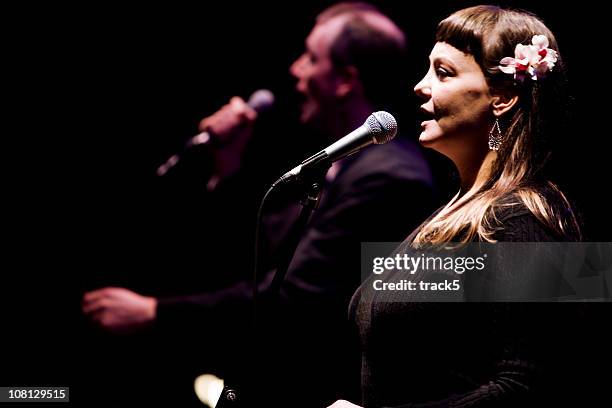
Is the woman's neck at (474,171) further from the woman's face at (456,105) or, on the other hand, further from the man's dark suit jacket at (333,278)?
the man's dark suit jacket at (333,278)

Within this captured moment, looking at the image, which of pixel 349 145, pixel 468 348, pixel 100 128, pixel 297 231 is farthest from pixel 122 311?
pixel 468 348

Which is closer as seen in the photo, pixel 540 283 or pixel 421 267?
pixel 540 283

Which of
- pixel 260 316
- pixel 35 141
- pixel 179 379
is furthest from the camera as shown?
pixel 35 141

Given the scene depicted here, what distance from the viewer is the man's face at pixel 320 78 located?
2576 mm

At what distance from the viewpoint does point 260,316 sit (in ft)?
5.20

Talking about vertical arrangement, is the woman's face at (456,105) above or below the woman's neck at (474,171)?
above

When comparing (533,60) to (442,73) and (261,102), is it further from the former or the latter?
(261,102)

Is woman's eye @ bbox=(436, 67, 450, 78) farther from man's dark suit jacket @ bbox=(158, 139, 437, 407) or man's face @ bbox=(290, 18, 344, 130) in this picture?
man's face @ bbox=(290, 18, 344, 130)

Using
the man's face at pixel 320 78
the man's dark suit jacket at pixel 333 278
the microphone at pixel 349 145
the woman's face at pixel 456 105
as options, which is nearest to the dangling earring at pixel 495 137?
the woman's face at pixel 456 105

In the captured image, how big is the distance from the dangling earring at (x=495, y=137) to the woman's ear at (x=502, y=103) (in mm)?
20

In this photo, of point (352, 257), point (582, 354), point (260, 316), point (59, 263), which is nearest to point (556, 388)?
point (582, 354)

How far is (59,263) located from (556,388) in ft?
7.18

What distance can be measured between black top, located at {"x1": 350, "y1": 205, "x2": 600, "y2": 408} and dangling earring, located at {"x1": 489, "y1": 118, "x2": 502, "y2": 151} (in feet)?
0.68

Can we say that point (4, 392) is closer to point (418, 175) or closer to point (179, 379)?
point (179, 379)
